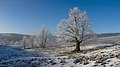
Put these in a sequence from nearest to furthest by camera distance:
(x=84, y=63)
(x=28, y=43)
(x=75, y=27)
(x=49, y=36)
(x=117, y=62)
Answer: (x=117, y=62), (x=84, y=63), (x=75, y=27), (x=49, y=36), (x=28, y=43)

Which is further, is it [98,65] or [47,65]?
[47,65]

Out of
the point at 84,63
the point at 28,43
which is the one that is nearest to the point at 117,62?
the point at 84,63

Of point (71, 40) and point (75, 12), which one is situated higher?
point (75, 12)

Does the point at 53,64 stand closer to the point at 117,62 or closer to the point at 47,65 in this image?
the point at 47,65

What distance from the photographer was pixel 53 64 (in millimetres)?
19188

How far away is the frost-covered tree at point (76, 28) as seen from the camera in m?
44.4

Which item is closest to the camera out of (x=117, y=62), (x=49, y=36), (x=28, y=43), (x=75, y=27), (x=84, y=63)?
(x=117, y=62)

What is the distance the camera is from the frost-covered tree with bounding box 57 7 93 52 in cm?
4438

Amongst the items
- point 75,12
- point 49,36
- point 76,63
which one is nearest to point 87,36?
point 75,12

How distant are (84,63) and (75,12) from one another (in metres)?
28.0

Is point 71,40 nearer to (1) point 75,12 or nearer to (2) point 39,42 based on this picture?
(1) point 75,12

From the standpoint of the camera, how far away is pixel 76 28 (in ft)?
145

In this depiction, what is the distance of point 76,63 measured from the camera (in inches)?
743

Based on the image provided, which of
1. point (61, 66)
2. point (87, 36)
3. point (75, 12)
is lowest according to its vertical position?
point (61, 66)
